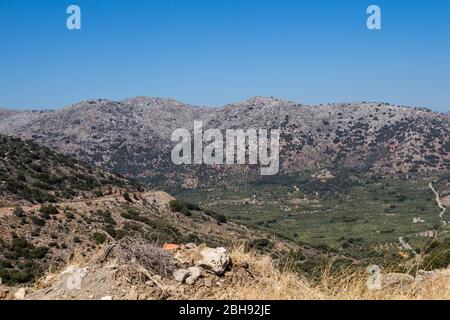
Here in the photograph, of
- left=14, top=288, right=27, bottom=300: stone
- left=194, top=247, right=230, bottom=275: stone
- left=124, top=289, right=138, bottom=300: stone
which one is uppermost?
left=194, top=247, right=230, bottom=275: stone

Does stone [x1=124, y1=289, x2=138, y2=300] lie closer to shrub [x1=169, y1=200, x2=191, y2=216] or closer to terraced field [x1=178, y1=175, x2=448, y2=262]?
shrub [x1=169, y1=200, x2=191, y2=216]

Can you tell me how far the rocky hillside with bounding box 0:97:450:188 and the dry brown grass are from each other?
141069 millimetres

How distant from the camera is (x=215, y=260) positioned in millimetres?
7418

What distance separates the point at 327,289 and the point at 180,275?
200 centimetres

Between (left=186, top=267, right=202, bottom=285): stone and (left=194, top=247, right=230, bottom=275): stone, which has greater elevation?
(left=194, top=247, right=230, bottom=275): stone

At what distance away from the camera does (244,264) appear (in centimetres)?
784

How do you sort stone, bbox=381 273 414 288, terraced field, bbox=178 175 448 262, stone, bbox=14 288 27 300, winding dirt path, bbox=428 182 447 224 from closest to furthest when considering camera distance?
1. stone, bbox=14 288 27 300
2. stone, bbox=381 273 414 288
3. terraced field, bbox=178 175 448 262
4. winding dirt path, bbox=428 182 447 224

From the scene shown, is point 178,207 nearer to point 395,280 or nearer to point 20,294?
point 20,294

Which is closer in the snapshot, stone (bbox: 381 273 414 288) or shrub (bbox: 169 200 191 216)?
stone (bbox: 381 273 414 288)

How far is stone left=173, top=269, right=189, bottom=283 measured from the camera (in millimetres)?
7041

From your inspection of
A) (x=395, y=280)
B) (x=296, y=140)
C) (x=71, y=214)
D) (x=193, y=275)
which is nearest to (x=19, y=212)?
(x=71, y=214)

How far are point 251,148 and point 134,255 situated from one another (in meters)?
150

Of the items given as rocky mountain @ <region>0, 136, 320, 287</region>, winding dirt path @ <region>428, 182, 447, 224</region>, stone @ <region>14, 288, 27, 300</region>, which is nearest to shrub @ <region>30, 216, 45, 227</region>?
rocky mountain @ <region>0, 136, 320, 287</region>
